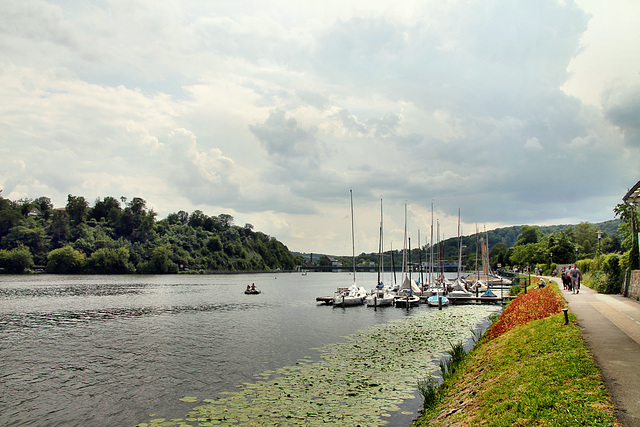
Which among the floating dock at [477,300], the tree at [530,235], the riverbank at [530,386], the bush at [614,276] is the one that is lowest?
the floating dock at [477,300]

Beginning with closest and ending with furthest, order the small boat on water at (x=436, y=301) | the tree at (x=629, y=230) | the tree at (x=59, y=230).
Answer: the tree at (x=629, y=230)
the small boat on water at (x=436, y=301)
the tree at (x=59, y=230)

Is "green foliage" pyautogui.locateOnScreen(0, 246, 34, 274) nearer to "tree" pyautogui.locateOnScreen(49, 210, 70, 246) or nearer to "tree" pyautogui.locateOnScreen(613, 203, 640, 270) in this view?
"tree" pyautogui.locateOnScreen(49, 210, 70, 246)

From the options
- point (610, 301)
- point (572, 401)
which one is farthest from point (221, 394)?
point (610, 301)

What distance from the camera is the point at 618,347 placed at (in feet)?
47.1

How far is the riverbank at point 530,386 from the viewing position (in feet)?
30.2

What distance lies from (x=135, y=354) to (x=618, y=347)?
25.6 meters

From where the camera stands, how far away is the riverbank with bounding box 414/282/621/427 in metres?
9.21

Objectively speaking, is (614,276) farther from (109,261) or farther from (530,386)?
(109,261)

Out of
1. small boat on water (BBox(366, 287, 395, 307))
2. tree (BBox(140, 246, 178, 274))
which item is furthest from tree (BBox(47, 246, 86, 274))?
small boat on water (BBox(366, 287, 395, 307))

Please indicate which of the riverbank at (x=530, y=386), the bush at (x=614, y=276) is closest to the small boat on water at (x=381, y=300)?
the bush at (x=614, y=276)

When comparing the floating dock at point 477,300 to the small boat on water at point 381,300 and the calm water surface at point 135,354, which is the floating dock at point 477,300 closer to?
the small boat on water at point 381,300

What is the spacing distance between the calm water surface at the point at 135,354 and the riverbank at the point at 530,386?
9737 millimetres

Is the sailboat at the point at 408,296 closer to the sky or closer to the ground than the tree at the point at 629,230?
closer to the ground

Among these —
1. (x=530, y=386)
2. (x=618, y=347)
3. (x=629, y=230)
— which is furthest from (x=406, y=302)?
(x=530, y=386)
